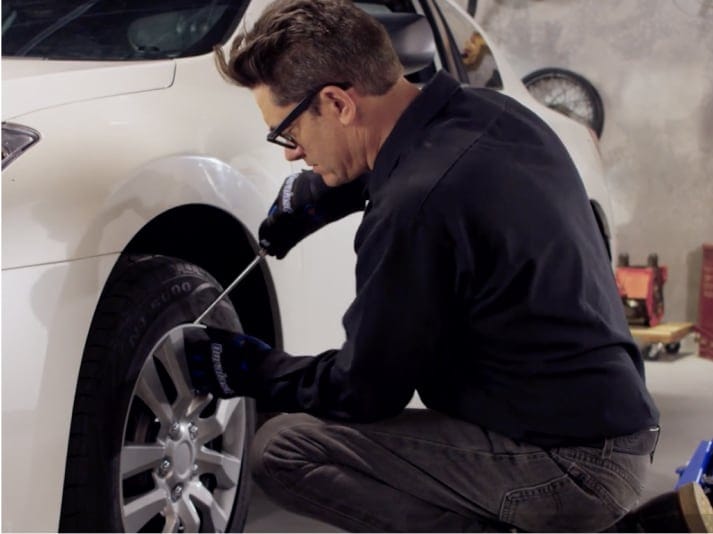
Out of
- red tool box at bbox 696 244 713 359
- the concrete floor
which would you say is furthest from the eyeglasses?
red tool box at bbox 696 244 713 359

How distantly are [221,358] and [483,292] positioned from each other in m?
0.48

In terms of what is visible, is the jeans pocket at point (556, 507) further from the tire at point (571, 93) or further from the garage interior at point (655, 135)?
the tire at point (571, 93)

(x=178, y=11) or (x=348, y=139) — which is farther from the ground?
(x=178, y=11)

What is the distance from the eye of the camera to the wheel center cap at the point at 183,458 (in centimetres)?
170

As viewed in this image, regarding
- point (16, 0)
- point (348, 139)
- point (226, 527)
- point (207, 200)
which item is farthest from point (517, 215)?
point (16, 0)

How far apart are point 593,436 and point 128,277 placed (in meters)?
0.75

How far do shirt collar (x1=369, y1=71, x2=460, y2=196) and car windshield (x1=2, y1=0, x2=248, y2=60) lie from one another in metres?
0.61

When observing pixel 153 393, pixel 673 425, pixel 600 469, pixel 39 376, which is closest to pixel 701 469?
pixel 673 425

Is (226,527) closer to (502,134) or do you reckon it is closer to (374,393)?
(374,393)

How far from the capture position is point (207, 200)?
1727 millimetres

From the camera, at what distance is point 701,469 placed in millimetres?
2059

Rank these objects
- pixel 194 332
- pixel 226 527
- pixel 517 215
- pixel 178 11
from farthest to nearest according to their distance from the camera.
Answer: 1. pixel 178 11
2. pixel 226 527
3. pixel 194 332
4. pixel 517 215

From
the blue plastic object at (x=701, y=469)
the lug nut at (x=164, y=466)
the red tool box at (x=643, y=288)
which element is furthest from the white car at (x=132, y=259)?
the red tool box at (x=643, y=288)

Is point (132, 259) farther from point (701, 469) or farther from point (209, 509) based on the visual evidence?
point (701, 469)
